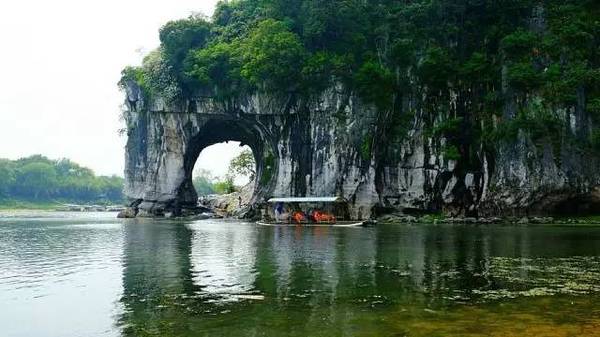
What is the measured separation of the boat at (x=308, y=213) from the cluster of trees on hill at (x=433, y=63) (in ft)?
22.5

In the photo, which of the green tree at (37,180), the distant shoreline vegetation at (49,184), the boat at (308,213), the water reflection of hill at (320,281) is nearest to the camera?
the water reflection of hill at (320,281)

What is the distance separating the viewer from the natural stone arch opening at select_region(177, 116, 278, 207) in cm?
5562

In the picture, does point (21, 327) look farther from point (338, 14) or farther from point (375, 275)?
point (338, 14)

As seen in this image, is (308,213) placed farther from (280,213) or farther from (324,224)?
(324,224)

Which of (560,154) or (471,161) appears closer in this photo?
(560,154)

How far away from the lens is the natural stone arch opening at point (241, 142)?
182ft

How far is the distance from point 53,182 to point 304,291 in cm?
12448

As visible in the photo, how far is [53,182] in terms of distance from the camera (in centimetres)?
12438

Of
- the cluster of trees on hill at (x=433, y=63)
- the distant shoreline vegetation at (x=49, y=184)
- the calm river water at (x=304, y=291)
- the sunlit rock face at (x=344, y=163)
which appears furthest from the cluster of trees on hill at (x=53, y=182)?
the calm river water at (x=304, y=291)

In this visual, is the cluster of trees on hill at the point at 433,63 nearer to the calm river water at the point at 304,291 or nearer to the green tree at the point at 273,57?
the green tree at the point at 273,57

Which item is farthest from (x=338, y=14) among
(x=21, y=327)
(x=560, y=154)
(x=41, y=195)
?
(x=41, y=195)

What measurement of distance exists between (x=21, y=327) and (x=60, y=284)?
466 cm

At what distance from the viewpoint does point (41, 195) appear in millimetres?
124562

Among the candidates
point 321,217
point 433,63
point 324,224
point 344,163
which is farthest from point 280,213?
point 433,63
